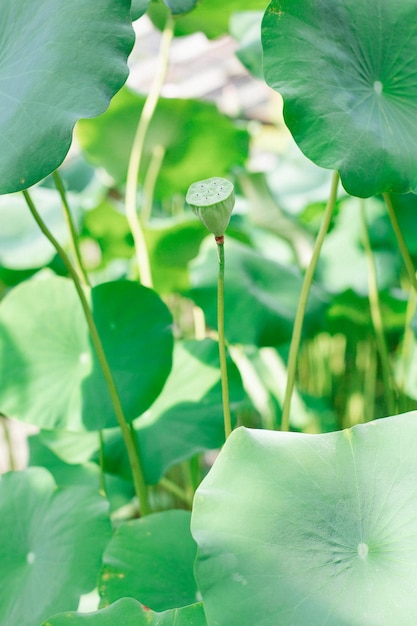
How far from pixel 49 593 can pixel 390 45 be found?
640 mm

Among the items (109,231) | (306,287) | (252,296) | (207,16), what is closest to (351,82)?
(306,287)

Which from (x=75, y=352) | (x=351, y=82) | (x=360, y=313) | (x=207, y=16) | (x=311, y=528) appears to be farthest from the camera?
(x=360, y=313)

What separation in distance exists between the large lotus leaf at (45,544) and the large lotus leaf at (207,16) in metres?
0.72

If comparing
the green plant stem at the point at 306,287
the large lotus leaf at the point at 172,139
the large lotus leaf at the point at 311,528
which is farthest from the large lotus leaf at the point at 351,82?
the large lotus leaf at the point at 172,139

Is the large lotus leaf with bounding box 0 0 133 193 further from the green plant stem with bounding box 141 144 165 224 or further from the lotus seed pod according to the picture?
the green plant stem with bounding box 141 144 165 224

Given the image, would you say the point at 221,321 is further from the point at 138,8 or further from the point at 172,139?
the point at 172,139

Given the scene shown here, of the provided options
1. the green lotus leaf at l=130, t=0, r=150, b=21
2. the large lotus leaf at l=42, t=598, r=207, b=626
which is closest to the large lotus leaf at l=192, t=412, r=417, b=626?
the large lotus leaf at l=42, t=598, r=207, b=626

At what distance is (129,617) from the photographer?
0.55m

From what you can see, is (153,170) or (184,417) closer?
(184,417)

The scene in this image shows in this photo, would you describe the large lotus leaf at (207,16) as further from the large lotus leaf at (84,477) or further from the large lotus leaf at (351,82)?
the large lotus leaf at (84,477)

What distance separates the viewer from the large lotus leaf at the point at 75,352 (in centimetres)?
82

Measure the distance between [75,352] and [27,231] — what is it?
440 mm

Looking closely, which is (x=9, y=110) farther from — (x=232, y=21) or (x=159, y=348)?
(x=232, y=21)

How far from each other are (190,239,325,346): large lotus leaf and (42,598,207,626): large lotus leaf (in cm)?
43
